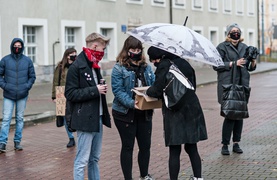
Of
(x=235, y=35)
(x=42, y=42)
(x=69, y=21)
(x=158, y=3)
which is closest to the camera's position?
(x=235, y=35)

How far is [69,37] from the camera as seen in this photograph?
92.1ft

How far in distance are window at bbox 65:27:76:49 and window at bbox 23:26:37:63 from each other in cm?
211

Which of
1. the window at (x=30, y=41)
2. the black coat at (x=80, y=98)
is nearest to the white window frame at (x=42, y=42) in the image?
the window at (x=30, y=41)

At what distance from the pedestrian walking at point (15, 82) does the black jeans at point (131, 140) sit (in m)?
3.40

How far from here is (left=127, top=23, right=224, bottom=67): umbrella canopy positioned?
23.0 ft

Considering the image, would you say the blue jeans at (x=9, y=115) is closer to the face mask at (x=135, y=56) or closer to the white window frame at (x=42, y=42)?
the face mask at (x=135, y=56)

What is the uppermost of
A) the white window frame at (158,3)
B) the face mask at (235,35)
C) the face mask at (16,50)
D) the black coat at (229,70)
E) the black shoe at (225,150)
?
the white window frame at (158,3)

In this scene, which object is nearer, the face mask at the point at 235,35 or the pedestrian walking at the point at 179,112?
the pedestrian walking at the point at 179,112

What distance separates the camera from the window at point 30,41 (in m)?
25.1

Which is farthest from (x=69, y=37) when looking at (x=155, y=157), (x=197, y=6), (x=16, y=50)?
(x=155, y=157)

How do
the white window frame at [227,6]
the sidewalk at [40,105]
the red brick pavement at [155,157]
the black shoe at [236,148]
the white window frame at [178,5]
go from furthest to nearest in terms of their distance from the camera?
the white window frame at [227,6], the white window frame at [178,5], the sidewalk at [40,105], the black shoe at [236,148], the red brick pavement at [155,157]

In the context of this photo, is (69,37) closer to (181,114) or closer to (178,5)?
(178,5)

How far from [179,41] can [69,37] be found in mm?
21337

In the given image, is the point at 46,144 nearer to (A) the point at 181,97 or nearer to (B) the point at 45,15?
(A) the point at 181,97
